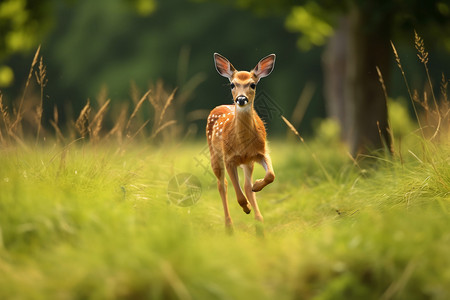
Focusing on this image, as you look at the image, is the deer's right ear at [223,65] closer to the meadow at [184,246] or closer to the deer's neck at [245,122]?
the deer's neck at [245,122]

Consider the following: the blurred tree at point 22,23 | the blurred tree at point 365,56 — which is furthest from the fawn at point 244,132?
the blurred tree at point 22,23

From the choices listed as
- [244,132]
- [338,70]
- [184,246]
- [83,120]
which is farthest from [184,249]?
[338,70]

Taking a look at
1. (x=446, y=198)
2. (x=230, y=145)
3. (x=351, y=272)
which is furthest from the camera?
(x=230, y=145)

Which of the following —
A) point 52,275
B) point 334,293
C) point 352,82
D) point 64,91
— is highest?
point 52,275

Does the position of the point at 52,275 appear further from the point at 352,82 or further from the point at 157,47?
the point at 157,47

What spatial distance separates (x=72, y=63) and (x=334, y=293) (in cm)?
2050

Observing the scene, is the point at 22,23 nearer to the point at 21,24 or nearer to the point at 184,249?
the point at 21,24

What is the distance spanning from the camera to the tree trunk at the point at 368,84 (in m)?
8.16

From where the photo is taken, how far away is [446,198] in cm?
441

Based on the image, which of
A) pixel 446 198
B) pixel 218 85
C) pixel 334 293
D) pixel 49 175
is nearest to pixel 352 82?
pixel 446 198

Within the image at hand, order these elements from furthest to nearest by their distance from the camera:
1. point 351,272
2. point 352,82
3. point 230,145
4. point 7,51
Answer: point 7,51 → point 352,82 → point 230,145 → point 351,272

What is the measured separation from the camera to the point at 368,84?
8.20 metres

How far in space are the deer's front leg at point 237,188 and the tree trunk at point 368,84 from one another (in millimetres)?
3406

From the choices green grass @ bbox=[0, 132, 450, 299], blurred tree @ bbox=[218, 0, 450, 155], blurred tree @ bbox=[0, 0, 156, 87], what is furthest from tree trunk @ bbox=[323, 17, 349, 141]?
green grass @ bbox=[0, 132, 450, 299]
